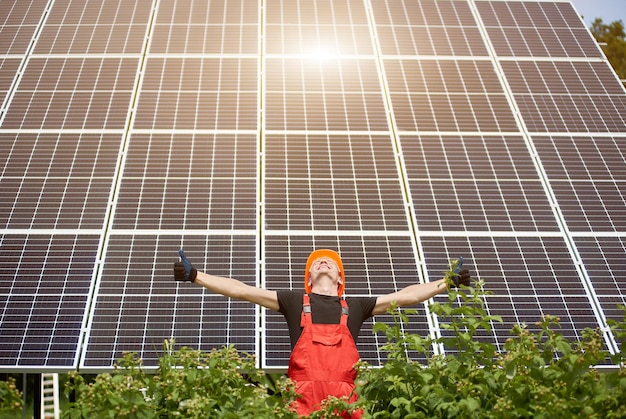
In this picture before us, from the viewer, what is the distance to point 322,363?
6641mm

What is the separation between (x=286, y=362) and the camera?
25.3 feet

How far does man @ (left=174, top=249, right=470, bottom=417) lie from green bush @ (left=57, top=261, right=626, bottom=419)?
1.31 meters

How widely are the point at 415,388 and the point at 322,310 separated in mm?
2259

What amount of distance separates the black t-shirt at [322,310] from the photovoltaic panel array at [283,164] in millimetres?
789

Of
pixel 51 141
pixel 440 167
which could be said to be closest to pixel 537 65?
pixel 440 167

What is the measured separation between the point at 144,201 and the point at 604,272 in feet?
18.4

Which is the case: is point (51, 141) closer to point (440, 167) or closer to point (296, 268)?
point (296, 268)

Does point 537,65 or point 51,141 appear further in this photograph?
point 537,65

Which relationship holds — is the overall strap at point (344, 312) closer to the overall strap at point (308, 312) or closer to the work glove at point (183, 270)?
the overall strap at point (308, 312)

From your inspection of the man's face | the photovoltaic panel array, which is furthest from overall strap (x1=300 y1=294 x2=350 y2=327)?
the photovoltaic panel array

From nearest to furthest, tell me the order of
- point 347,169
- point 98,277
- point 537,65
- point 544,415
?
point 544,415
point 98,277
point 347,169
point 537,65

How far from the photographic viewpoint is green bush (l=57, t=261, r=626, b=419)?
4.43 metres

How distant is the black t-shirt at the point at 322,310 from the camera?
7086mm

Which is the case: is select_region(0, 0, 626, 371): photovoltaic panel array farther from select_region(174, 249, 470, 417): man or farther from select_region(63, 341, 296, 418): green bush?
select_region(63, 341, 296, 418): green bush
